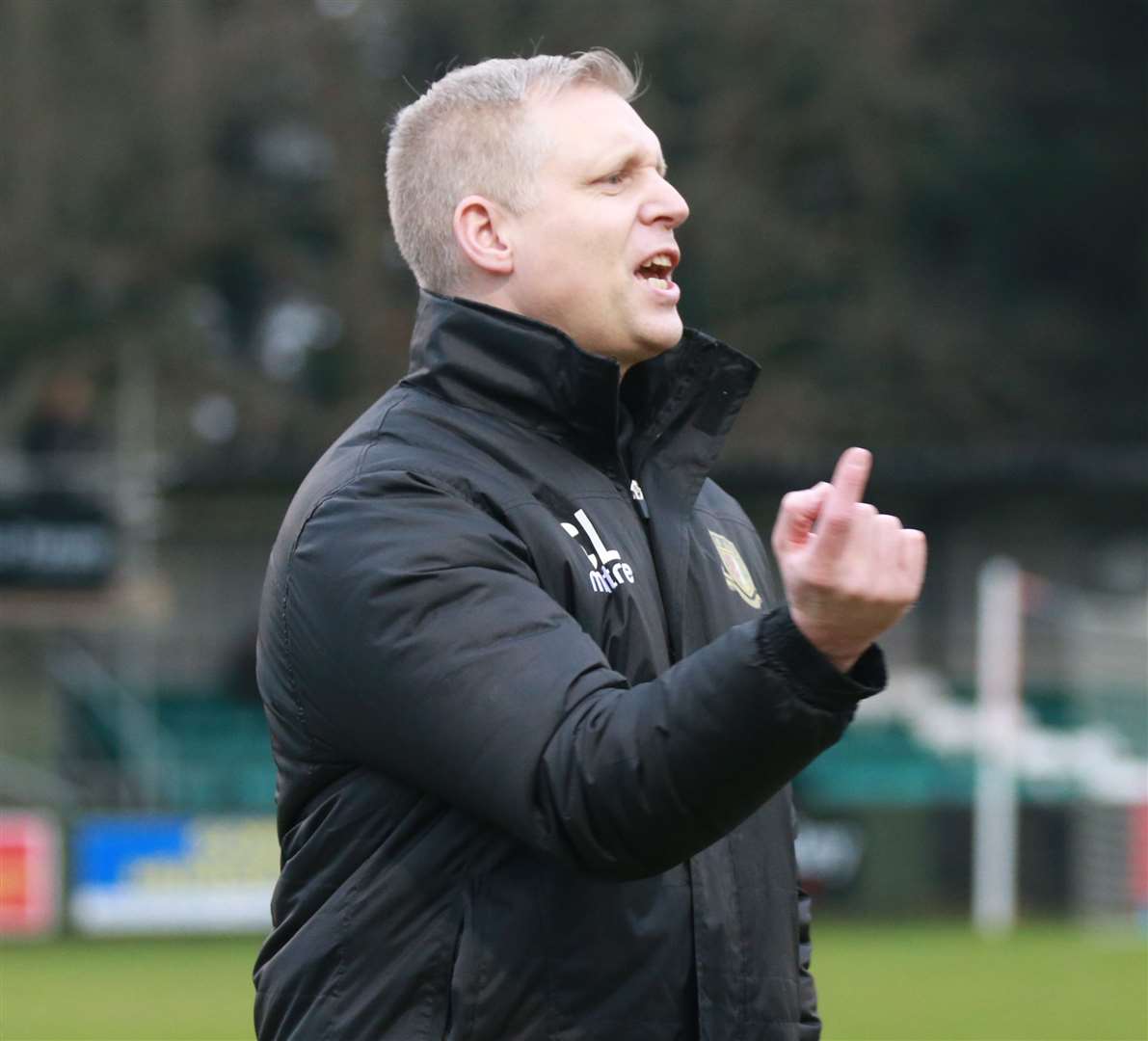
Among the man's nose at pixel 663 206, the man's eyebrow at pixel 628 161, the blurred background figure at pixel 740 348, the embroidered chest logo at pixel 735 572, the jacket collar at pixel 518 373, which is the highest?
the blurred background figure at pixel 740 348

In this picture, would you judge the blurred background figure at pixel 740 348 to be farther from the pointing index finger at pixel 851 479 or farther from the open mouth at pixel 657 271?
the pointing index finger at pixel 851 479

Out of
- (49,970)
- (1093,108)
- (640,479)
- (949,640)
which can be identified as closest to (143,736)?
(49,970)

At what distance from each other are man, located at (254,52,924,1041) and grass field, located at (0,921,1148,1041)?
25.6ft

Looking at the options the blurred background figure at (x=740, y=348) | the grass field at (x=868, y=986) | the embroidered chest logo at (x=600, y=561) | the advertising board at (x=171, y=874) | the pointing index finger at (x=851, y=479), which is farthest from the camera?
the blurred background figure at (x=740, y=348)

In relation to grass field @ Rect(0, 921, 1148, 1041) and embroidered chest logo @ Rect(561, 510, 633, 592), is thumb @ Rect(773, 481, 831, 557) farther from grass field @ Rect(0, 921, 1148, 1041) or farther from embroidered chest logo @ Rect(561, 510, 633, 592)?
grass field @ Rect(0, 921, 1148, 1041)

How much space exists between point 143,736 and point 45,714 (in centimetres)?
88

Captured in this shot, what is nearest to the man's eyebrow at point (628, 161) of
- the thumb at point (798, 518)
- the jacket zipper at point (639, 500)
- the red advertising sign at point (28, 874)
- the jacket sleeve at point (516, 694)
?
the jacket zipper at point (639, 500)

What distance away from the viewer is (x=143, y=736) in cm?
2028

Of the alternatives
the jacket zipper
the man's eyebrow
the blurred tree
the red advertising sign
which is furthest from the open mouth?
the blurred tree

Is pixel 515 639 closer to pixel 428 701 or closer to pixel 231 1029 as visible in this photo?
pixel 428 701

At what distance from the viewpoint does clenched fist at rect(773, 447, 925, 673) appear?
243 cm

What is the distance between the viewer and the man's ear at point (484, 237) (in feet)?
9.98

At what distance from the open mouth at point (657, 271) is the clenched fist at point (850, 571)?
0.64 metres

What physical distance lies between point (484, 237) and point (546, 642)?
663 millimetres
